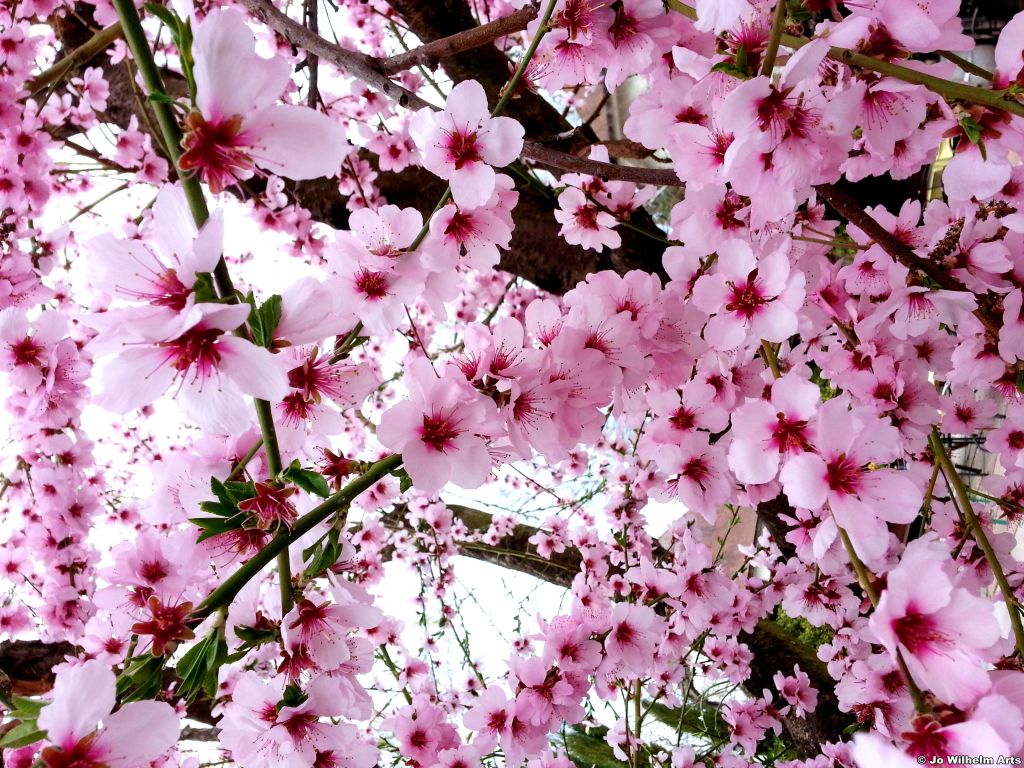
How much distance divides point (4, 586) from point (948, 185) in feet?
9.88

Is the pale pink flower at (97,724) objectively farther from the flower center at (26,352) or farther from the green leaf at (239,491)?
the flower center at (26,352)

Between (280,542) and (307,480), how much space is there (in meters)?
0.08

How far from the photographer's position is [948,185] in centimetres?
79

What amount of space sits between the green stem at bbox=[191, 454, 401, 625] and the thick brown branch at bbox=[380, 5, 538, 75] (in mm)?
615

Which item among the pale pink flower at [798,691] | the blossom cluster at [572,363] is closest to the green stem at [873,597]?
the blossom cluster at [572,363]

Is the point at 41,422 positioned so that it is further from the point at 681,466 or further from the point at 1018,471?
the point at 1018,471

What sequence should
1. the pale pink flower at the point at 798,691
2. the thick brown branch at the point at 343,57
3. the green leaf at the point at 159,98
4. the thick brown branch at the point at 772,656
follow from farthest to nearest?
the thick brown branch at the point at 772,656
the pale pink flower at the point at 798,691
the thick brown branch at the point at 343,57
the green leaf at the point at 159,98

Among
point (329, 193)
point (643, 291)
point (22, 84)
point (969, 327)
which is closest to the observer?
point (643, 291)

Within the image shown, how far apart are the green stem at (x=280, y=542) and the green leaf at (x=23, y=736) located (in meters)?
0.13

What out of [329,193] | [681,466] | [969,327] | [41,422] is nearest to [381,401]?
[329,193]

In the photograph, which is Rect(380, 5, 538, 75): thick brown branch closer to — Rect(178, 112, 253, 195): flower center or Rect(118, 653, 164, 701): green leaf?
Rect(178, 112, 253, 195): flower center

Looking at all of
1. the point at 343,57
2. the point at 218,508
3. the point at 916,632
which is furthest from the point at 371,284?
the point at 916,632

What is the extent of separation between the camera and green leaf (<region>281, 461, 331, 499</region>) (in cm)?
57

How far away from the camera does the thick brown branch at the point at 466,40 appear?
0.87 meters
